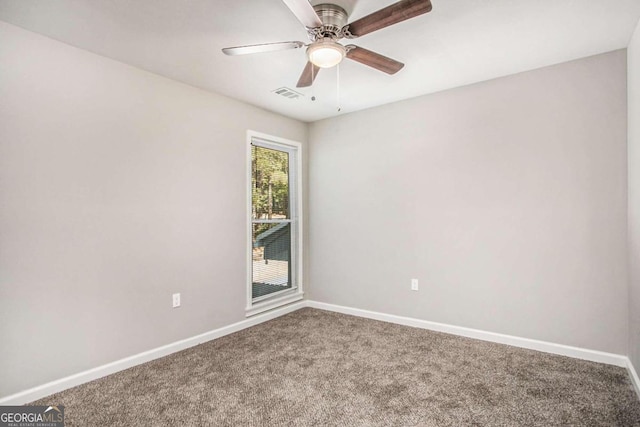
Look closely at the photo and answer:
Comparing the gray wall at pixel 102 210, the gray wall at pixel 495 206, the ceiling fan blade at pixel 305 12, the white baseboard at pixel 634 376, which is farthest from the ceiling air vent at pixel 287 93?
the white baseboard at pixel 634 376

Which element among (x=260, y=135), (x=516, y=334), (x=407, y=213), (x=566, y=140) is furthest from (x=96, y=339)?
(x=566, y=140)

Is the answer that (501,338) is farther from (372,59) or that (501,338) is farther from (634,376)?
(372,59)

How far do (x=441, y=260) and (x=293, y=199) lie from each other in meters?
1.98

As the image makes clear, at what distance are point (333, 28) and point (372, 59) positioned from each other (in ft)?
1.31

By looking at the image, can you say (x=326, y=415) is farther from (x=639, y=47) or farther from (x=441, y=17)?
(x=639, y=47)

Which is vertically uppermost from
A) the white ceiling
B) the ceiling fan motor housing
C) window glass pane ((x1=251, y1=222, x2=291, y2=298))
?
the white ceiling

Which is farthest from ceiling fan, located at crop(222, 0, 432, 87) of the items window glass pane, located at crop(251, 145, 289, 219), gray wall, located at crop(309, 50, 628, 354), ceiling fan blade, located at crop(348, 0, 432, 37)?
window glass pane, located at crop(251, 145, 289, 219)

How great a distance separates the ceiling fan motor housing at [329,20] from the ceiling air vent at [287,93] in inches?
52.6

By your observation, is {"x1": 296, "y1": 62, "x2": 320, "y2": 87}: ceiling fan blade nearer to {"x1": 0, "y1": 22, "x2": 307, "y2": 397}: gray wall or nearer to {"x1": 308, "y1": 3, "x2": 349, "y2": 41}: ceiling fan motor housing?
{"x1": 308, "y1": 3, "x2": 349, "y2": 41}: ceiling fan motor housing

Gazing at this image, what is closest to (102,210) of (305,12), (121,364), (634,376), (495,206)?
(121,364)

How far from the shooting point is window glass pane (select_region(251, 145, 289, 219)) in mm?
3904

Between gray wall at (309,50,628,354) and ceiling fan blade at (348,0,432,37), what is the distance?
1819mm

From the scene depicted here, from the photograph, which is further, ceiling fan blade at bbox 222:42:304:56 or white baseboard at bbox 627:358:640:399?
white baseboard at bbox 627:358:640:399

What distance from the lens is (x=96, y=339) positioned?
8.30 feet
